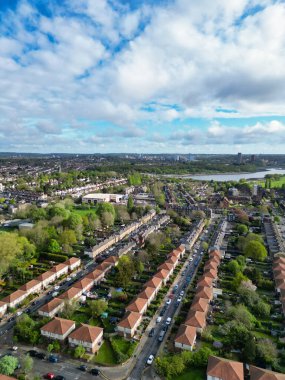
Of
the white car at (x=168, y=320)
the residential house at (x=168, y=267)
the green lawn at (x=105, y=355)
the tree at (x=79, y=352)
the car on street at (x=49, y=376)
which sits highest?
the residential house at (x=168, y=267)

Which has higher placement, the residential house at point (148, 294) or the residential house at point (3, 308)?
the residential house at point (148, 294)

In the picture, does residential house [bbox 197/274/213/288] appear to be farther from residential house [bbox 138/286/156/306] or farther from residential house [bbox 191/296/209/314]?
residential house [bbox 138/286/156/306]

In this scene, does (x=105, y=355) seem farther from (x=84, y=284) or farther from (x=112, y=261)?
(x=112, y=261)

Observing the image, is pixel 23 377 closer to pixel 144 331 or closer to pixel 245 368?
pixel 144 331

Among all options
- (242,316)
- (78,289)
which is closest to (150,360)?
(242,316)

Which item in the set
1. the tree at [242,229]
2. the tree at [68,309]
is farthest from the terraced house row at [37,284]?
the tree at [242,229]

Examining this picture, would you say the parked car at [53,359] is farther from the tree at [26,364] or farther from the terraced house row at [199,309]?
the terraced house row at [199,309]

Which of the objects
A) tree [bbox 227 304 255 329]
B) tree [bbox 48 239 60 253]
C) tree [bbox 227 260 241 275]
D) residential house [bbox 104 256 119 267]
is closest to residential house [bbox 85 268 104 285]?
residential house [bbox 104 256 119 267]

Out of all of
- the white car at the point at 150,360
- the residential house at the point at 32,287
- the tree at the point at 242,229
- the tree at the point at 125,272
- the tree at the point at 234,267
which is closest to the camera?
the white car at the point at 150,360
